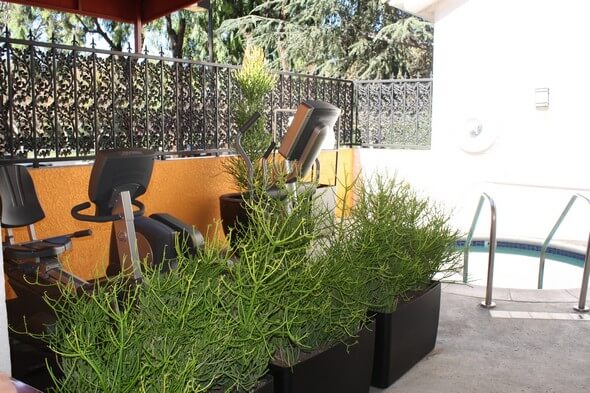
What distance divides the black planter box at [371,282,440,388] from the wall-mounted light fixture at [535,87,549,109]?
435 cm

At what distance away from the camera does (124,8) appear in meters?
7.63

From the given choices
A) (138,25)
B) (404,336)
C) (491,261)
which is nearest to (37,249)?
(404,336)

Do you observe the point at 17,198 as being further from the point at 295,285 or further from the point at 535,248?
the point at 535,248

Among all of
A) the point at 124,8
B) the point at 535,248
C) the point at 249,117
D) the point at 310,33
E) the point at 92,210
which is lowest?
the point at 535,248

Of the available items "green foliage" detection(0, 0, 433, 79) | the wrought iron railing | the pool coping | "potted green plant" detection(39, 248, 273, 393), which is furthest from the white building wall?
"green foliage" detection(0, 0, 433, 79)

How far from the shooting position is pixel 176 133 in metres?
5.93

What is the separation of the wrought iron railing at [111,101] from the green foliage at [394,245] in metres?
3.01

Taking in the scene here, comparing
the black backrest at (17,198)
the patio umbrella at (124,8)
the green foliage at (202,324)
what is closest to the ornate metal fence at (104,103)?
the black backrest at (17,198)

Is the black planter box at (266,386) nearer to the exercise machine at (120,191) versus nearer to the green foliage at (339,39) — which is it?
the exercise machine at (120,191)

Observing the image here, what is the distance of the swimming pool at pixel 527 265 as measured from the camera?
19.4 ft

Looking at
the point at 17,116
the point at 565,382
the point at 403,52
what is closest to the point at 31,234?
the point at 17,116

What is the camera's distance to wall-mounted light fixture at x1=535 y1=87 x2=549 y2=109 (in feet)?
22.0

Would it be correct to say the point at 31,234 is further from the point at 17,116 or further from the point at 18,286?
the point at 17,116

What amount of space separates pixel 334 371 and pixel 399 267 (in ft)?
2.44
